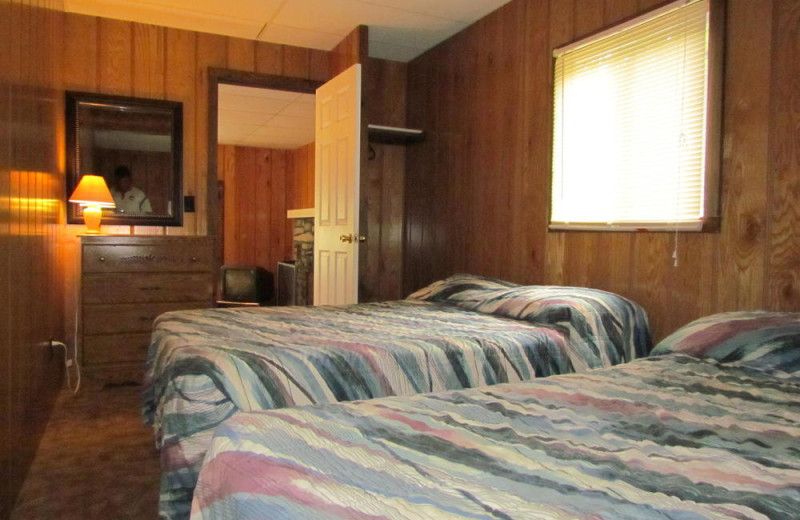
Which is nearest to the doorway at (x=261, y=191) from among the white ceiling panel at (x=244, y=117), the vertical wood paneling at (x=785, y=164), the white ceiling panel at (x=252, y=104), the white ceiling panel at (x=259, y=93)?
the white ceiling panel at (x=244, y=117)

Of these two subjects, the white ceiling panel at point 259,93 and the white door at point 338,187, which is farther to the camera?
the white ceiling panel at point 259,93

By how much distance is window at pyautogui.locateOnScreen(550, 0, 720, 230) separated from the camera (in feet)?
7.36

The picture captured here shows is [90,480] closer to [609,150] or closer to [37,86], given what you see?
[37,86]

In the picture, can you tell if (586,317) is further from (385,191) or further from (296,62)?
(296,62)

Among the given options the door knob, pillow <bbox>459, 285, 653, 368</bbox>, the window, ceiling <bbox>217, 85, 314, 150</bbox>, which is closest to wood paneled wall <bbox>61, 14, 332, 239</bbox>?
ceiling <bbox>217, 85, 314, 150</bbox>

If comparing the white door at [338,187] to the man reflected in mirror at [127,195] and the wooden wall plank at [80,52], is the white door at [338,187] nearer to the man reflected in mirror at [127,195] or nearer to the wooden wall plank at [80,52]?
the man reflected in mirror at [127,195]

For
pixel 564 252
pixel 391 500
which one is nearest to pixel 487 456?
pixel 391 500

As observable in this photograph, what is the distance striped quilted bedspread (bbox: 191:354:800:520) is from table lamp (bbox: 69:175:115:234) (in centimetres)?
290

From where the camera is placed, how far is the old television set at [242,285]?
7273mm

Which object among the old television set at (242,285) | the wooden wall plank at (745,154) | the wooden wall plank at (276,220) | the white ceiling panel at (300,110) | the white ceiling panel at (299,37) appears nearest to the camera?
the wooden wall plank at (745,154)

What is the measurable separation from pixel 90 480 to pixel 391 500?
73.3 inches

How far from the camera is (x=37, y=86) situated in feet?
7.86

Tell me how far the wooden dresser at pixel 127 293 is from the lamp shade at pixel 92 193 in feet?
0.89

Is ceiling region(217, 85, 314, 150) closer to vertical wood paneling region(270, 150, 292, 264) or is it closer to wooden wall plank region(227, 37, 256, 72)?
Result: vertical wood paneling region(270, 150, 292, 264)
